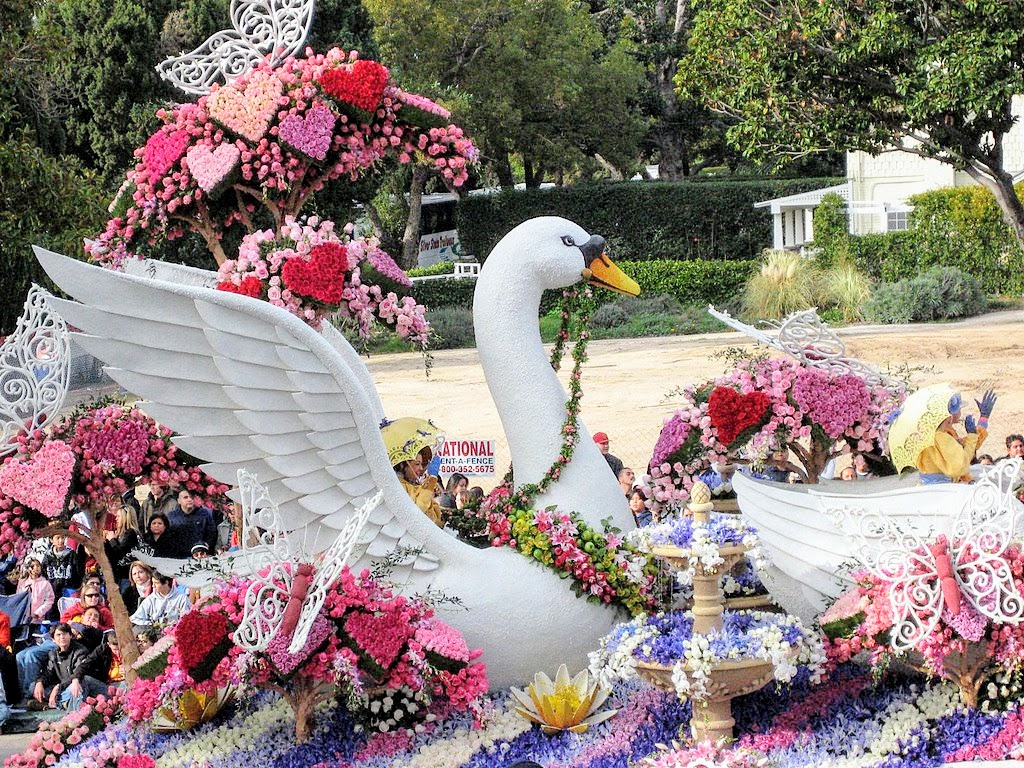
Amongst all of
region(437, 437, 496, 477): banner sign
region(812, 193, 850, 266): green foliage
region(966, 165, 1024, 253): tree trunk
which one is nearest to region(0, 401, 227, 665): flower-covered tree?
region(437, 437, 496, 477): banner sign

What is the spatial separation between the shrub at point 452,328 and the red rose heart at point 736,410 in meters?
18.0

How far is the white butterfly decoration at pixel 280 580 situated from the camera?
5441 mm

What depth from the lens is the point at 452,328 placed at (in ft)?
85.6

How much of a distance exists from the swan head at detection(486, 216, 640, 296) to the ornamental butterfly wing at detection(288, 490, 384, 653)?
151cm

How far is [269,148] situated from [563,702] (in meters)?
3.16

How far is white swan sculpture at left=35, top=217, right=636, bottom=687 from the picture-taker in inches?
229

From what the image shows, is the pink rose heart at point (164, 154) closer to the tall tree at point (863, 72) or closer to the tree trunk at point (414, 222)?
the tall tree at point (863, 72)

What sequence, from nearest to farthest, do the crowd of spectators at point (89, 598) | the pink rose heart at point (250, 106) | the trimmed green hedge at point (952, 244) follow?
the pink rose heart at point (250, 106), the crowd of spectators at point (89, 598), the trimmed green hedge at point (952, 244)

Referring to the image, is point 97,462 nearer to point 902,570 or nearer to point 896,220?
point 902,570

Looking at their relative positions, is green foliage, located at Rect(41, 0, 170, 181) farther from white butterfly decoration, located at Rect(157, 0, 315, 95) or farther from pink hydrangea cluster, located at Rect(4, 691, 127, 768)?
pink hydrangea cluster, located at Rect(4, 691, 127, 768)

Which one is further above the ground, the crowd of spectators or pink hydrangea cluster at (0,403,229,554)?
pink hydrangea cluster at (0,403,229,554)

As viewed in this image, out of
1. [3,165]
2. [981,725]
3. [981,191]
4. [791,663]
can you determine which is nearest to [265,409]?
[791,663]

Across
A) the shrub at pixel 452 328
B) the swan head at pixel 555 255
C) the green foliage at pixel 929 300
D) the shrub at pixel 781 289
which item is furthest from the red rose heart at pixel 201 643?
the shrub at pixel 781 289

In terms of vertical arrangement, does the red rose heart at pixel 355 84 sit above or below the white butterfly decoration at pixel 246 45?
below
